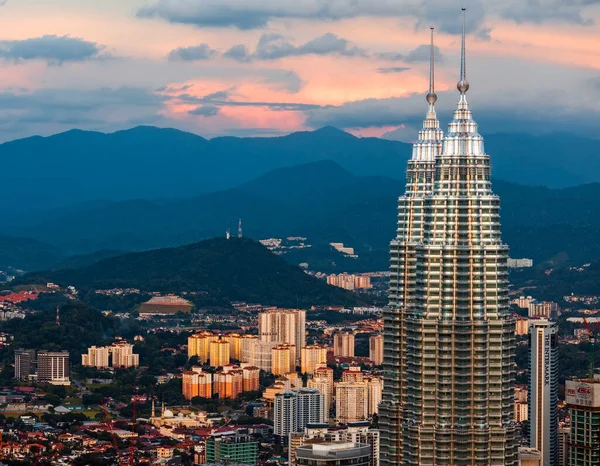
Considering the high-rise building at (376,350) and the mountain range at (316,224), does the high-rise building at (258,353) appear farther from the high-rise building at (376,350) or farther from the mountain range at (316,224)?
the mountain range at (316,224)

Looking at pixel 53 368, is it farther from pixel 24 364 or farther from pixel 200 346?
pixel 200 346

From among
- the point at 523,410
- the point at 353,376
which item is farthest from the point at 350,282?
the point at 523,410

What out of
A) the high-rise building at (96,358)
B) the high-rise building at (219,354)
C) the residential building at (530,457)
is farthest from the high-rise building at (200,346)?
the residential building at (530,457)

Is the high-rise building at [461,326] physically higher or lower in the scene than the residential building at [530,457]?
higher

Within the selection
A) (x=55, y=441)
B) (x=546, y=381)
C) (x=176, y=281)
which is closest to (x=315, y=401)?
(x=55, y=441)

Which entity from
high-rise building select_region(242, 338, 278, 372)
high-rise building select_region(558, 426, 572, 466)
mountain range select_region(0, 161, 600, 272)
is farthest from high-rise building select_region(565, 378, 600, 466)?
mountain range select_region(0, 161, 600, 272)

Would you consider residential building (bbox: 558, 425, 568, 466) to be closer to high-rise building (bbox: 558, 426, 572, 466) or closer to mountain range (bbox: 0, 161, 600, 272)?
high-rise building (bbox: 558, 426, 572, 466)

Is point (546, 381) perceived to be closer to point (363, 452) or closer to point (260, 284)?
point (363, 452)
